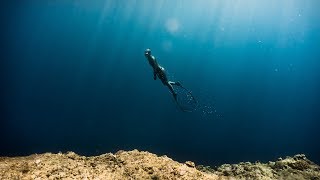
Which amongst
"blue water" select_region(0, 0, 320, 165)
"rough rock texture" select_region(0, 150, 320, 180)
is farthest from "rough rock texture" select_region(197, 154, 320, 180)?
"blue water" select_region(0, 0, 320, 165)

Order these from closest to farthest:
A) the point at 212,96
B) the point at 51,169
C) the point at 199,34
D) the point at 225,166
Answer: the point at 51,169 → the point at 225,166 → the point at 212,96 → the point at 199,34

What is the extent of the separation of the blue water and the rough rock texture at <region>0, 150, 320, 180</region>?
191 feet

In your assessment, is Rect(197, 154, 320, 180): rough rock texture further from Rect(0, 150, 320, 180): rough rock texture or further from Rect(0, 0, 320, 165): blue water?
Rect(0, 0, 320, 165): blue water

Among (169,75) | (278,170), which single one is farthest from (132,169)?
(169,75)

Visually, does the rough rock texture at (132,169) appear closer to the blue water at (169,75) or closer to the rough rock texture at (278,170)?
the rough rock texture at (278,170)

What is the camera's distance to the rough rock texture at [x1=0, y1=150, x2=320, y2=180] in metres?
4.64

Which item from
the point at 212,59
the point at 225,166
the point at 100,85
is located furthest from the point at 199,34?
the point at 225,166

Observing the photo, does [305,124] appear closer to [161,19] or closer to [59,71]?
[161,19]

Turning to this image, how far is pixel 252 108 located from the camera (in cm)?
9706

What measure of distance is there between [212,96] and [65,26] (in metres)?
50.3

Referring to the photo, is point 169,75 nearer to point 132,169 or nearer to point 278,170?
point 278,170

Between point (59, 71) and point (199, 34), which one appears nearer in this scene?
point (59, 71)

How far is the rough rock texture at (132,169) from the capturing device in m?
4.64

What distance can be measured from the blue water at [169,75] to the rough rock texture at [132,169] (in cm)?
5820
